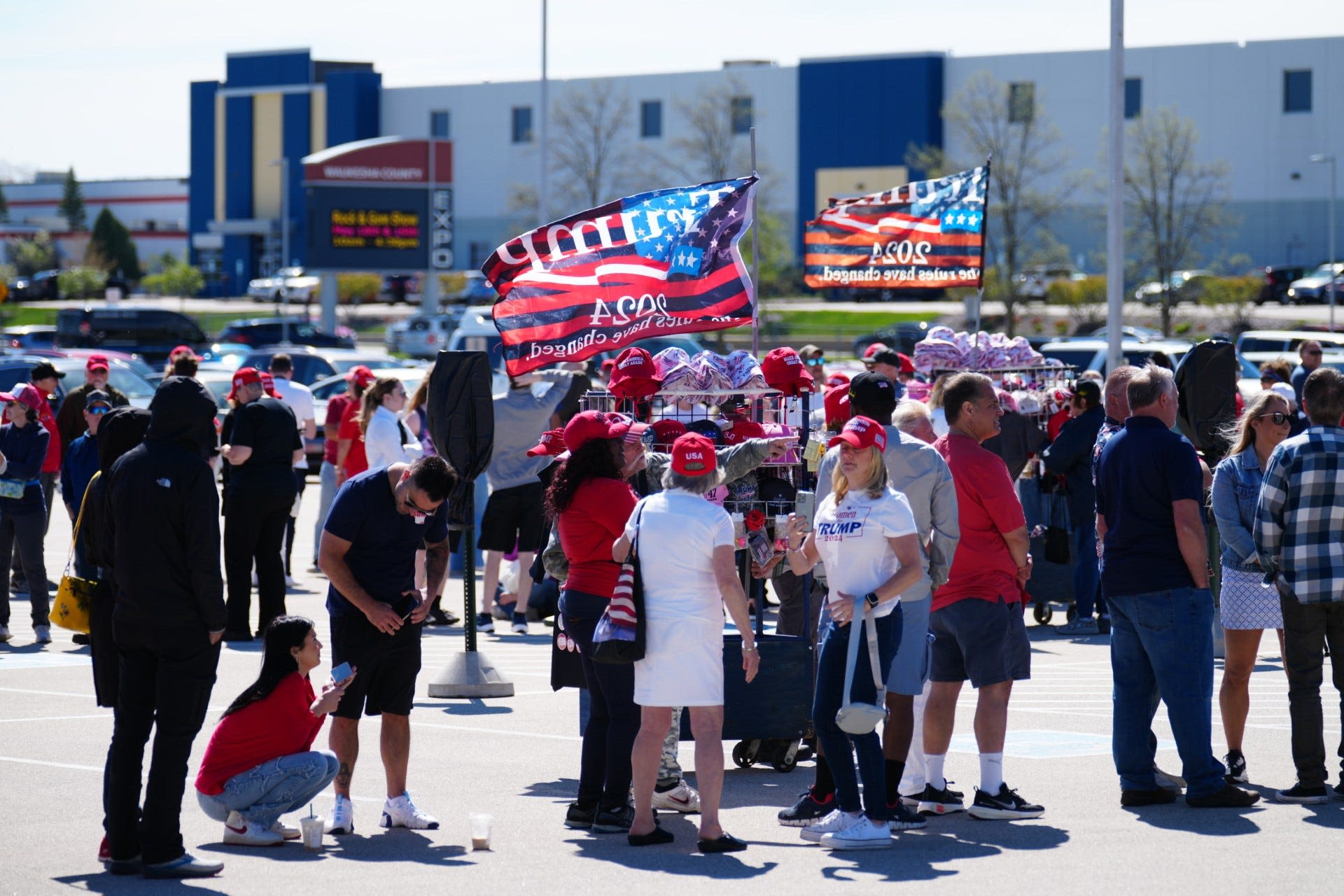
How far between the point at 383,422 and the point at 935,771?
273 inches

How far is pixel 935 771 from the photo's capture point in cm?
763

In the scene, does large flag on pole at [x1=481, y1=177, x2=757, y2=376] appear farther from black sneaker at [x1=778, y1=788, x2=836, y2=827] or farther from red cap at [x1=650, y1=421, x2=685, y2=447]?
black sneaker at [x1=778, y1=788, x2=836, y2=827]

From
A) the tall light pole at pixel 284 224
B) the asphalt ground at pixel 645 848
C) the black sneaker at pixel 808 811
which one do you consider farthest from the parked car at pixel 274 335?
the black sneaker at pixel 808 811

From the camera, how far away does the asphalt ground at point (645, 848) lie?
645 centimetres

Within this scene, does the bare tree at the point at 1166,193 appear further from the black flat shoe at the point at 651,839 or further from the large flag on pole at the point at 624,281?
the black flat shoe at the point at 651,839

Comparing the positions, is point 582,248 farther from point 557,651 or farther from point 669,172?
point 669,172

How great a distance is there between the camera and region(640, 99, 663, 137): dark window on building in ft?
252

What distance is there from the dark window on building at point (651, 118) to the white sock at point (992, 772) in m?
70.9

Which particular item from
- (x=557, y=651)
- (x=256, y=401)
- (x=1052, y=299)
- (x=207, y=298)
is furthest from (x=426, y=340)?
(x=557, y=651)

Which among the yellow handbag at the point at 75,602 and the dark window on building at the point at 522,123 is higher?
the dark window on building at the point at 522,123

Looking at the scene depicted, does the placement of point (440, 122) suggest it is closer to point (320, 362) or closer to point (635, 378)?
point (320, 362)

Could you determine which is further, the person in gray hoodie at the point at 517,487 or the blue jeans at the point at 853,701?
the person in gray hoodie at the point at 517,487

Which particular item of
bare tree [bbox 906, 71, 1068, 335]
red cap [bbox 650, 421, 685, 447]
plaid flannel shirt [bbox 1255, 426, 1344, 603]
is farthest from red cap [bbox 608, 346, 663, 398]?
bare tree [bbox 906, 71, 1068, 335]

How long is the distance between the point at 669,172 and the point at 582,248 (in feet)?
217
